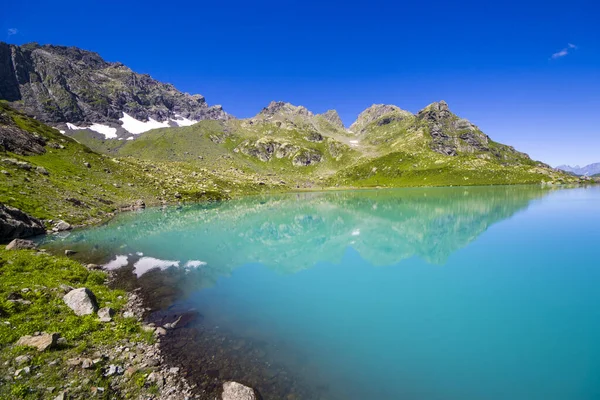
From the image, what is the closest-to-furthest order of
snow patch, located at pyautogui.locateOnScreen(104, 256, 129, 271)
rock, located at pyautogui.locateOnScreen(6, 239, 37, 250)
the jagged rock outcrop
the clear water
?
the clear water, rock, located at pyautogui.locateOnScreen(6, 239, 37, 250), snow patch, located at pyautogui.locateOnScreen(104, 256, 129, 271), the jagged rock outcrop

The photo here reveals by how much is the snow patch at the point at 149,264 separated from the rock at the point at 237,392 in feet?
69.2

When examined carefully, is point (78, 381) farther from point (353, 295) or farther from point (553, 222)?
point (553, 222)

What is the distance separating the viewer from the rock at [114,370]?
12175mm

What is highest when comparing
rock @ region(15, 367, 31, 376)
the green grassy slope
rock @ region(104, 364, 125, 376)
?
the green grassy slope

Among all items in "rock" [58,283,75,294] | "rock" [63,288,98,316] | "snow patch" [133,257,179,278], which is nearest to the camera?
"rock" [63,288,98,316]

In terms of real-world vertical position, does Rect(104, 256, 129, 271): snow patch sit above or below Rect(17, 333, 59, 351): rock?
below

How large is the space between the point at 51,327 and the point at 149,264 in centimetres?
1755

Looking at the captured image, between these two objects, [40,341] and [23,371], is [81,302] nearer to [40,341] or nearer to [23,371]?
[40,341]

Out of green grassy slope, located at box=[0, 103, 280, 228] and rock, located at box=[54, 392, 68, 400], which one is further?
green grassy slope, located at box=[0, 103, 280, 228]

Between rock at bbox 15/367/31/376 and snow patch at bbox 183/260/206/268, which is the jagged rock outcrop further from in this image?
rock at bbox 15/367/31/376

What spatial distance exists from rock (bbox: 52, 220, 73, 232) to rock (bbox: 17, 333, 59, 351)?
150 feet

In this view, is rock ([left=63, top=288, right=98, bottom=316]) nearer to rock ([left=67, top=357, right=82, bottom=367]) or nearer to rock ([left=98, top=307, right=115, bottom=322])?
rock ([left=98, top=307, right=115, bottom=322])

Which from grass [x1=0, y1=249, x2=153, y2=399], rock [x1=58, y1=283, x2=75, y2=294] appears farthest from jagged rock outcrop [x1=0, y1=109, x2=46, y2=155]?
rock [x1=58, y1=283, x2=75, y2=294]

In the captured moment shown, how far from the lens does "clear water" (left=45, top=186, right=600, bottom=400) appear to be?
41.7ft
